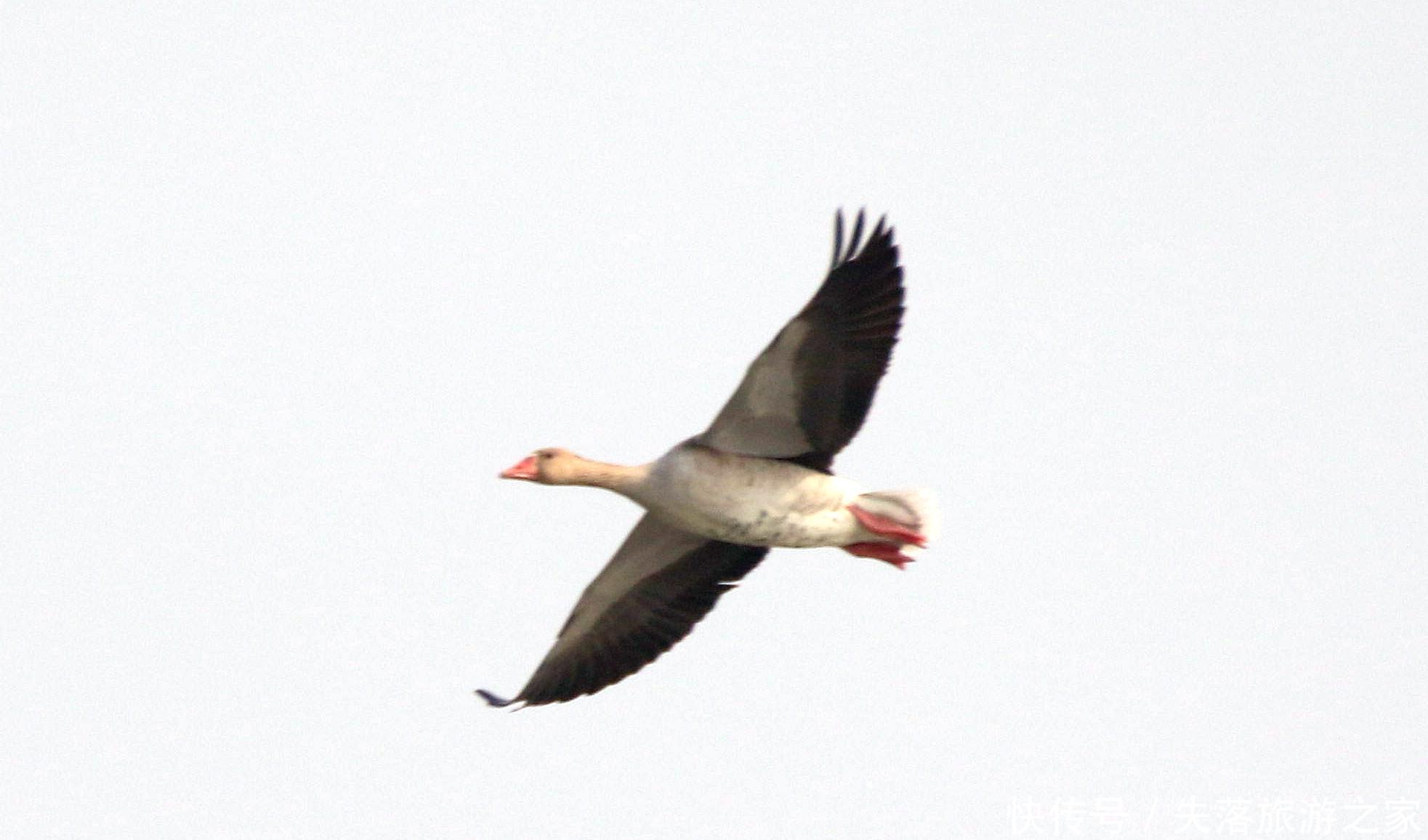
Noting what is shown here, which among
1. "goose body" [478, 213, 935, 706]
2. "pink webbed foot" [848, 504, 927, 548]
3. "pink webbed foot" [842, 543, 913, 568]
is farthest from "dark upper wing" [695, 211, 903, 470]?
"pink webbed foot" [842, 543, 913, 568]

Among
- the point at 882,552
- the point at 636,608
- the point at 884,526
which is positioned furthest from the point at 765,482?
the point at 636,608

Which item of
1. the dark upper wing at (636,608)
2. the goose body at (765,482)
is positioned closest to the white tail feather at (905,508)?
the goose body at (765,482)

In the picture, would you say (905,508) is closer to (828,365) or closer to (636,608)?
(828,365)

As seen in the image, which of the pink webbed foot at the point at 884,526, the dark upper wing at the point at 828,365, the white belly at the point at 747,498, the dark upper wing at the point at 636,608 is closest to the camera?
the dark upper wing at the point at 828,365

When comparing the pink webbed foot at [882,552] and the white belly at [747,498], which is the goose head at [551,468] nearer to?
the white belly at [747,498]

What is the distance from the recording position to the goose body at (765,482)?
548 inches

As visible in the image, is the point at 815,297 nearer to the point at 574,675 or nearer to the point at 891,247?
the point at 891,247

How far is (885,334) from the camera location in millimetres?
13984

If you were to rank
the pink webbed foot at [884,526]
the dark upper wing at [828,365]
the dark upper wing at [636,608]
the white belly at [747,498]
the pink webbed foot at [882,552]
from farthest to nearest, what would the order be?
the dark upper wing at [636,608] → the pink webbed foot at [882,552] → the pink webbed foot at [884,526] → the white belly at [747,498] → the dark upper wing at [828,365]

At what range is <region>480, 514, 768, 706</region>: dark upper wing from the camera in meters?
15.5

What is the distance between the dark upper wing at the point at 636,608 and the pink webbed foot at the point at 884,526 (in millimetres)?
1154

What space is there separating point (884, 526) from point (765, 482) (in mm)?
784

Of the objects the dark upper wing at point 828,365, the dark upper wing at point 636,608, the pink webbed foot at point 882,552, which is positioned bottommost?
the dark upper wing at point 636,608

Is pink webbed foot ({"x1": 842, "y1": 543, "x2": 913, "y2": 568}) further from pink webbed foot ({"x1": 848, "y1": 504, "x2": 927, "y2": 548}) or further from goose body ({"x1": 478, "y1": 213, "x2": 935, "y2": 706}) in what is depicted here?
pink webbed foot ({"x1": 848, "y1": 504, "x2": 927, "y2": 548})
